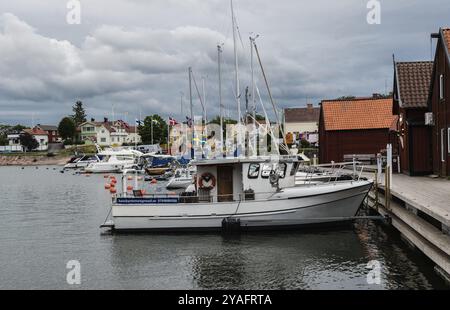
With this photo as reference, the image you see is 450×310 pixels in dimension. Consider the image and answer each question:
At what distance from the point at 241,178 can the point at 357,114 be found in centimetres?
2979

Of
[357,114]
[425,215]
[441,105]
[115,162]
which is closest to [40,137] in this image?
[115,162]

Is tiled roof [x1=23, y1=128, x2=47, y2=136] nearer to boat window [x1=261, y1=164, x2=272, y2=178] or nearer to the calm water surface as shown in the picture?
the calm water surface

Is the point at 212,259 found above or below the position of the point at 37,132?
below

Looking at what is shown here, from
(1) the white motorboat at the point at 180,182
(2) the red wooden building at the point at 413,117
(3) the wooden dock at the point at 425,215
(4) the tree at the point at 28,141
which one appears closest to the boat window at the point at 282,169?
(3) the wooden dock at the point at 425,215

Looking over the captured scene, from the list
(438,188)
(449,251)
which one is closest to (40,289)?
(449,251)

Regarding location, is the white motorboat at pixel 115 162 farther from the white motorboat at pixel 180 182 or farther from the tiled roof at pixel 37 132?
the tiled roof at pixel 37 132

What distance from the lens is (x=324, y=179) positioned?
2919 centimetres

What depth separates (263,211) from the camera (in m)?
23.4

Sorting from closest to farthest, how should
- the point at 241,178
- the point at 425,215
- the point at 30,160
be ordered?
the point at 425,215, the point at 241,178, the point at 30,160

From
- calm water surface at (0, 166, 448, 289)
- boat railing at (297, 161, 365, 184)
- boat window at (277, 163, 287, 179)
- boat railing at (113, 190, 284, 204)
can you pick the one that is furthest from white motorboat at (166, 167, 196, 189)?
boat window at (277, 163, 287, 179)

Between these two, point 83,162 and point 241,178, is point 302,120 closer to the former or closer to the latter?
point 83,162

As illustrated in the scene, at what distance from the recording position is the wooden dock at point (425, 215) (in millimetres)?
15159

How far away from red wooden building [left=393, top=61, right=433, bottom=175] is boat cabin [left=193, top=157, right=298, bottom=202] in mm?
10865

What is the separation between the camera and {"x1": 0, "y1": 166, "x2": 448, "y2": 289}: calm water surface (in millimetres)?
16531
